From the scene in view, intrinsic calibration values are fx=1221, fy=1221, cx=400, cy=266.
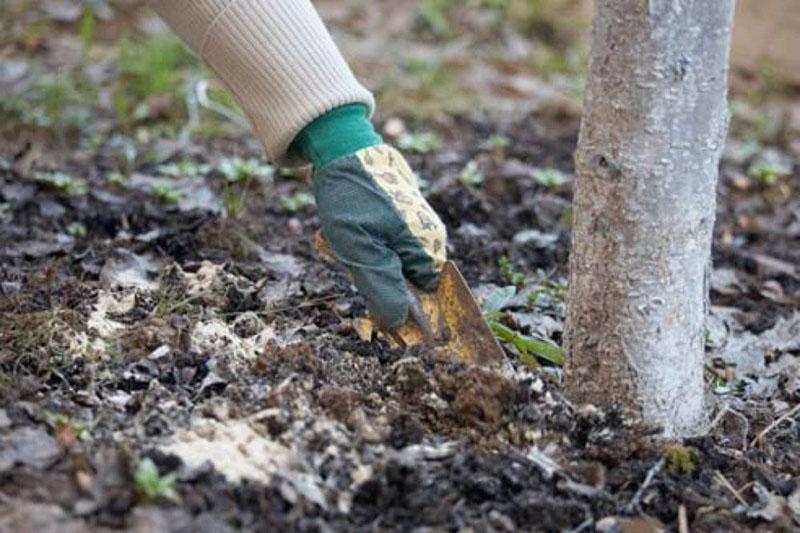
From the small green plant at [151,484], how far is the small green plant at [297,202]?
5.66ft

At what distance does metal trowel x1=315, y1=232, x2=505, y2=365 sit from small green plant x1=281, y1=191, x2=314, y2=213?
113 centimetres

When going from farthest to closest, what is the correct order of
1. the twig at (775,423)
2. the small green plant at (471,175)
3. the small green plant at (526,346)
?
the small green plant at (471,175)
the small green plant at (526,346)
the twig at (775,423)

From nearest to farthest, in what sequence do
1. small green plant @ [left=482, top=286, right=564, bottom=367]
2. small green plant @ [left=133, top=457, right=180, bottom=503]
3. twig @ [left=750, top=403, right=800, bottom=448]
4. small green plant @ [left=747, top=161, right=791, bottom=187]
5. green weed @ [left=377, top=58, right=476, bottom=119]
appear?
small green plant @ [left=133, top=457, right=180, bottom=503] < twig @ [left=750, top=403, right=800, bottom=448] < small green plant @ [left=482, top=286, right=564, bottom=367] < small green plant @ [left=747, top=161, right=791, bottom=187] < green weed @ [left=377, top=58, right=476, bottom=119]

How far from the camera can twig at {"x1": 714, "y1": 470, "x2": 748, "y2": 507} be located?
1968mm

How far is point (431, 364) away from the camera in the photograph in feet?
6.93

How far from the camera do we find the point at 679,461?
6.57ft

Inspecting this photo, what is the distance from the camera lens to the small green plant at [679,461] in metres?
2.00

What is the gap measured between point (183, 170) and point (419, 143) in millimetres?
773

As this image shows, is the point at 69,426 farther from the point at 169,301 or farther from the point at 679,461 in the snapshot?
the point at 679,461

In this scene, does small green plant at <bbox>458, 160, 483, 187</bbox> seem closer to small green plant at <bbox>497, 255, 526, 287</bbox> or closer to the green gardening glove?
small green plant at <bbox>497, 255, 526, 287</bbox>

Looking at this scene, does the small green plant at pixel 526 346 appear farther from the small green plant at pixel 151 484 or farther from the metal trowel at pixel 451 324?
the small green plant at pixel 151 484

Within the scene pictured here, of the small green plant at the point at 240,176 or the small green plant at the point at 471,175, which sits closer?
the small green plant at the point at 240,176

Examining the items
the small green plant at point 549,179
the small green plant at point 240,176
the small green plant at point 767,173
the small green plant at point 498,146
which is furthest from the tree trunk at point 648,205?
the small green plant at point 767,173

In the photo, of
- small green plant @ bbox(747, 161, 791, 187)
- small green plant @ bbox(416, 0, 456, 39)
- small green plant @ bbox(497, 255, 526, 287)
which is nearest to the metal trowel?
small green plant @ bbox(497, 255, 526, 287)
